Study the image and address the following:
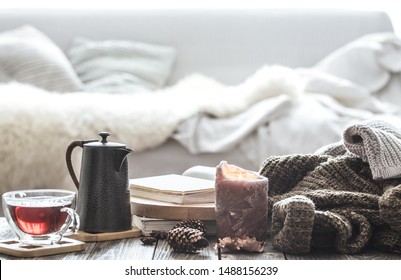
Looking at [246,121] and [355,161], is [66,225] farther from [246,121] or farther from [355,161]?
[246,121]

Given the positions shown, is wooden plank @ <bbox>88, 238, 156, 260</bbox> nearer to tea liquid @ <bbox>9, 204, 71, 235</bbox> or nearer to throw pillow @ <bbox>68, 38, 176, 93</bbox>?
tea liquid @ <bbox>9, 204, 71, 235</bbox>

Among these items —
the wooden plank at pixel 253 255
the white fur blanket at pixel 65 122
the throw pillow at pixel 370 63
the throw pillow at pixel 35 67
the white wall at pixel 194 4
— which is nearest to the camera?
the wooden plank at pixel 253 255

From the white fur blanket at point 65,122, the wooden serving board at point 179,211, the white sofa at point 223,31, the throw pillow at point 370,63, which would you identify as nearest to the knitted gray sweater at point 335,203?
the wooden serving board at point 179,211

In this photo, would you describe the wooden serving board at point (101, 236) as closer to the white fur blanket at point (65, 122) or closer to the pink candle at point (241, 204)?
the pink candle at point (241, 204)

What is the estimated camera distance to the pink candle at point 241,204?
107 cm

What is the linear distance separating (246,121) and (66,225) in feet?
5.33

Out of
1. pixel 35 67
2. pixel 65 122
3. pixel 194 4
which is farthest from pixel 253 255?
pixel 194 4

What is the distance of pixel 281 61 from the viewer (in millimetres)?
3561

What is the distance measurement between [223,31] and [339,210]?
2.56 metres

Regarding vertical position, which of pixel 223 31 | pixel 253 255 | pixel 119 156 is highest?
pixel 223 31

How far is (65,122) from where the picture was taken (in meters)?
2.52

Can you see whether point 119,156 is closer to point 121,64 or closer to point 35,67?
point 35,67

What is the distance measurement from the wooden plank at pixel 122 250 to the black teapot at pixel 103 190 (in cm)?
3
